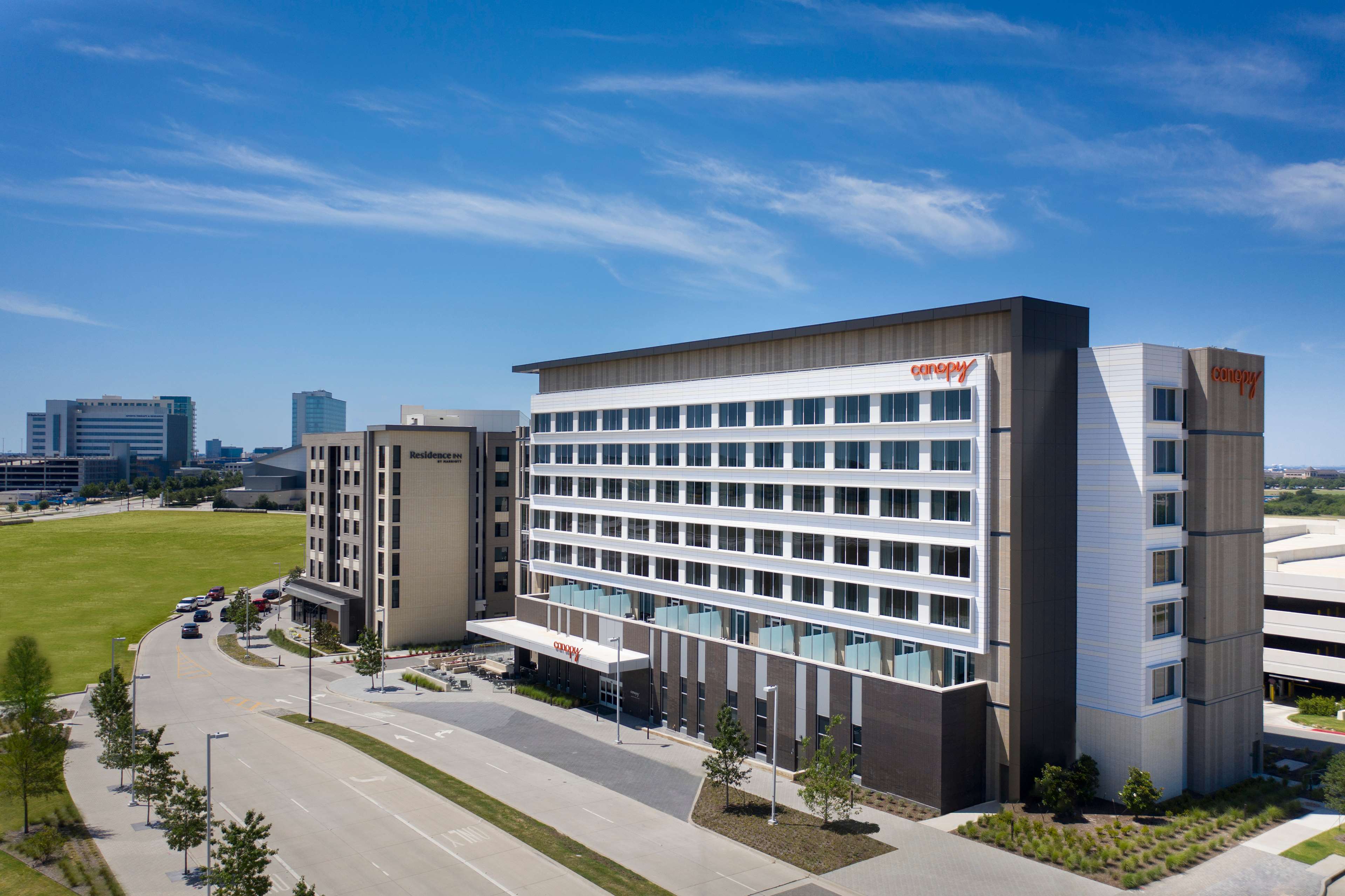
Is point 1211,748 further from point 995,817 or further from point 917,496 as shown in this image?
point 917,496

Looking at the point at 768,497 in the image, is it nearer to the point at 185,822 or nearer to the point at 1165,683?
the point at 1165,683

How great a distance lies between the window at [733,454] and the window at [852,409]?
7512 mm

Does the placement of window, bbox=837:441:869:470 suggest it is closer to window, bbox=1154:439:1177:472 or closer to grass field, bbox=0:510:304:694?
A: window, bbox=1154:439:1177:472

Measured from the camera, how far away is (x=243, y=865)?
28.4 metres

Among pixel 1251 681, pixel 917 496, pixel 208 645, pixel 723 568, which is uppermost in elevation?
pixel 917 496

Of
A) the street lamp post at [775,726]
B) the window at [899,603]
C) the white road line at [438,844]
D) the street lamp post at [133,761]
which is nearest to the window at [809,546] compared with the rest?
the window at [899,603]

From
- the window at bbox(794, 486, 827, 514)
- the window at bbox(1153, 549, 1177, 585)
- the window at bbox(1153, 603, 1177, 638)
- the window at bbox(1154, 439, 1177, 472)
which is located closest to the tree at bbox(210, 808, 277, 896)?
the window at bbox(794, 486, 827, 514)

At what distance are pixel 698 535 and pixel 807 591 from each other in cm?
985

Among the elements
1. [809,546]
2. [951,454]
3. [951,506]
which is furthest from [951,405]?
[809,546]

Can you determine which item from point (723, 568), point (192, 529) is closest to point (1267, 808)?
point (723, 568)

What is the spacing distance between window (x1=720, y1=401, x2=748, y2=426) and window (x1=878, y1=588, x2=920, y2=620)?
14.1 metres

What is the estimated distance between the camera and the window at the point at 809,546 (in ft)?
157

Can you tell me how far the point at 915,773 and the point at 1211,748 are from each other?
15.8 metres

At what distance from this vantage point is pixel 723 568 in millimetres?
54031
